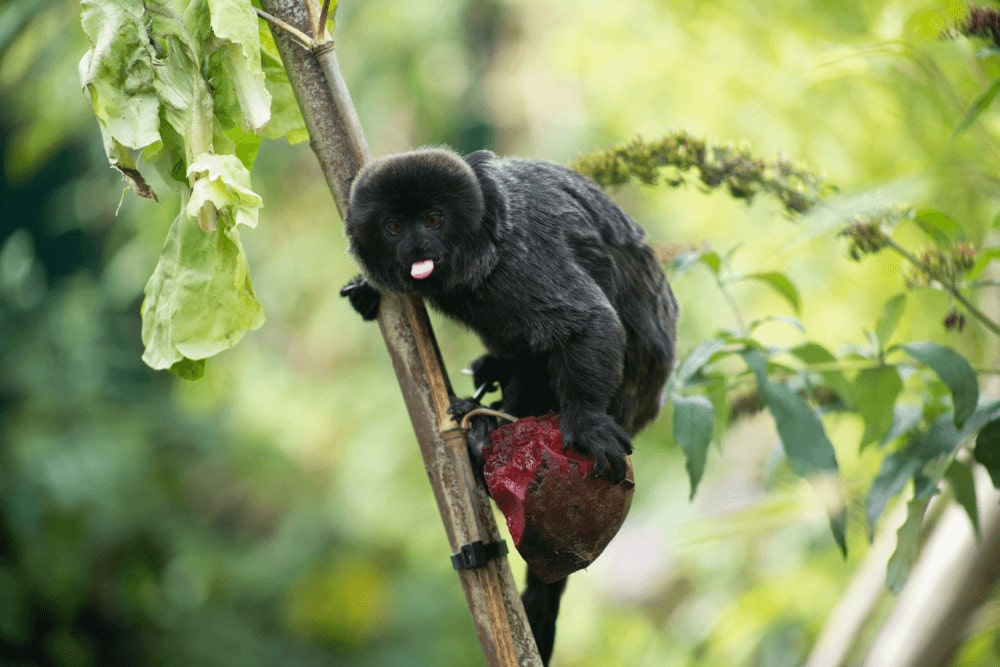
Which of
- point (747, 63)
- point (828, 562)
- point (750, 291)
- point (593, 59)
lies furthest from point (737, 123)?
point (828, 562)

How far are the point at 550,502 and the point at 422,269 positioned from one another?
0.56 meters

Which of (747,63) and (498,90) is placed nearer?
(747,63)

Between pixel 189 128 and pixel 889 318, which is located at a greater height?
pixel 189 128

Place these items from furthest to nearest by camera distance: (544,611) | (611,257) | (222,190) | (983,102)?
(611,257) → (544,611) → (983,102) → (222,190)

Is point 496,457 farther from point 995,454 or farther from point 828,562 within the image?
point 828,562

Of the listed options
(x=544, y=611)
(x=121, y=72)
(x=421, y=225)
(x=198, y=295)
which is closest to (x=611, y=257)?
(x=421, y=225)

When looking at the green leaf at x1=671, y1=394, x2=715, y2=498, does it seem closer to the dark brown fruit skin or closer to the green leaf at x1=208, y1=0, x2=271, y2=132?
the dark brown fruit skin

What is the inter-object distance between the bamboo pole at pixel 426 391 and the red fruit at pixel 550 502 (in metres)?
0.07

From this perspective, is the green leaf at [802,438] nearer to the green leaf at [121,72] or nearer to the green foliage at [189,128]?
the green foliage at [189,128]

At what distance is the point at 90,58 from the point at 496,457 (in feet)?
3.06

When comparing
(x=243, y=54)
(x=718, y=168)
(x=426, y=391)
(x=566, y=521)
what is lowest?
(x=566, y=521)

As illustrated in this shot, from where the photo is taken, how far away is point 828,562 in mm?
3438

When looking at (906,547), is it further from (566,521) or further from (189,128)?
(189,128)

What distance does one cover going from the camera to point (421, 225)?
76.9 inches
